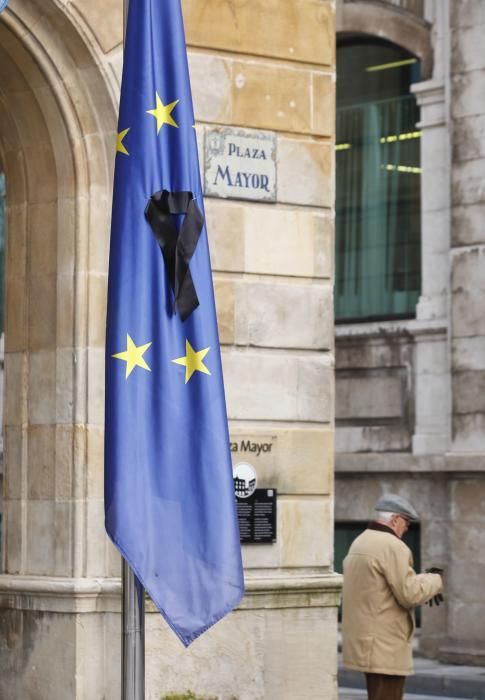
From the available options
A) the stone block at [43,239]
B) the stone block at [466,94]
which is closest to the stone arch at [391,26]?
the stone block at [466,94]

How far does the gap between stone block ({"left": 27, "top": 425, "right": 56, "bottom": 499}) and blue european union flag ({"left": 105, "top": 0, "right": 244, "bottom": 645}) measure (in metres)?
3.63

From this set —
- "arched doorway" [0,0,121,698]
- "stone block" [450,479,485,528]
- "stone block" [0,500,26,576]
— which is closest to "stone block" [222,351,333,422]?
"arched doorway" [0,0,121,698]

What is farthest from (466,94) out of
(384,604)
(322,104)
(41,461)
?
(41,461)

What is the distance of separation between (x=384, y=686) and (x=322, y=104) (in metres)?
3.74

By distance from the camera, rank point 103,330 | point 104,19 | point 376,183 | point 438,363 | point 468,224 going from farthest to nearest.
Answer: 1. point 376,183
2. point 438,363
3. point 468,224
4. point 103,330
5. point 104,19

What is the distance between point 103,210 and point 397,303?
11154 millimetres

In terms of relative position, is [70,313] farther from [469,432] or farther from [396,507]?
[469,432]

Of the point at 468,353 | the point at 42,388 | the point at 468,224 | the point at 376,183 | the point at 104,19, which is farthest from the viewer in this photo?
the point at 376,183

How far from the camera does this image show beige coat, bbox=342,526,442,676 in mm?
11648

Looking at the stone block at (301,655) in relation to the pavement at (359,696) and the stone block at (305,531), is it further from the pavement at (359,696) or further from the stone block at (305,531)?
the pavement at (359,696)

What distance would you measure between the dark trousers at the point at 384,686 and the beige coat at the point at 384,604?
0.27 feet

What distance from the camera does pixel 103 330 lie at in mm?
11430

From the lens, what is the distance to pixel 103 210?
37.6ft

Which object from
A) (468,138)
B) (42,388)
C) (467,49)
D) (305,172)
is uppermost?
(467,49)
